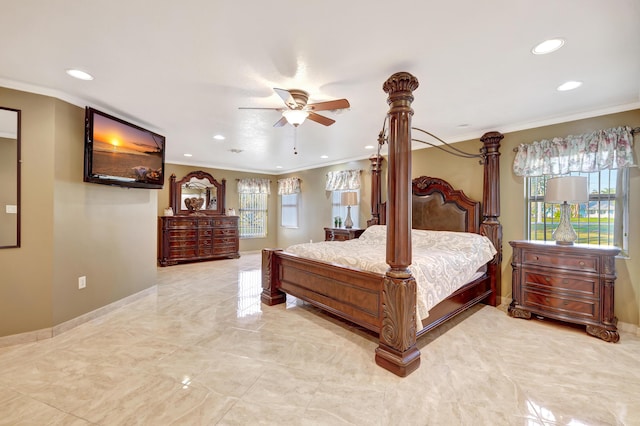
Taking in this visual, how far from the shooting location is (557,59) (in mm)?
2115

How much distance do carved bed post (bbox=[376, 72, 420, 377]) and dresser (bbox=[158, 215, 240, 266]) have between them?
5.38 metres

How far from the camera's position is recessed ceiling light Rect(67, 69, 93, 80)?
7.65ft

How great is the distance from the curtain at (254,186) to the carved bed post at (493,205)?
5506 mm

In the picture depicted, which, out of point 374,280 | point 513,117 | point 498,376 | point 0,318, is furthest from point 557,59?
point 0,318

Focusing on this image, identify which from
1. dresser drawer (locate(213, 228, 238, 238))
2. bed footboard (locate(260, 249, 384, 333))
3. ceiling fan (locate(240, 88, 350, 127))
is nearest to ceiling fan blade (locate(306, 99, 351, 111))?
ceiling fan (locate(240, 88, 350, 127))

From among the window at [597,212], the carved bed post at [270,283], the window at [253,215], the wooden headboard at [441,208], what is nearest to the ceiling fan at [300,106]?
the carved bed post at [270,283]

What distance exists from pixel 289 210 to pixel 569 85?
20.5 ft

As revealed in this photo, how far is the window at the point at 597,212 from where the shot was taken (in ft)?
9.92

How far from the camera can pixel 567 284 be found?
293 cm

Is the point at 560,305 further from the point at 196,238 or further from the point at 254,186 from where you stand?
the point at 254,186

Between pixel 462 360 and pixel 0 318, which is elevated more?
pixel 0 318

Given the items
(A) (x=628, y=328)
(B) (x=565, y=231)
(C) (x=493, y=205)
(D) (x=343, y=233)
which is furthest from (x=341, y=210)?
(A) (x=628, y=328)

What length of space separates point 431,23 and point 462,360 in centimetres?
256

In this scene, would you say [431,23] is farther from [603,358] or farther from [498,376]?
[603,358]
